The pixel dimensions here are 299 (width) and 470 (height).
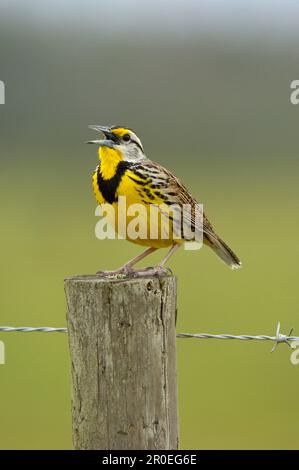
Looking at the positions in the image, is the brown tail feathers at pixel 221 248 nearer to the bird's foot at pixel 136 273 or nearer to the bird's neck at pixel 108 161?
the bird's neck at pixel 108 161

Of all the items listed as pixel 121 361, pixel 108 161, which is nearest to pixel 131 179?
pixel 108 161

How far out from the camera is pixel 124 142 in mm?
4293

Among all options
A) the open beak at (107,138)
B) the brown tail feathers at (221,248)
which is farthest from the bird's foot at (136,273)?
the brown tail feathers at (221,248)

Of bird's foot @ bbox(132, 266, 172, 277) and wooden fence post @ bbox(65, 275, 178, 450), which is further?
bird's foot @ bbox(132, 266, 172, 277)

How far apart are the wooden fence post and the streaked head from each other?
1.03 m

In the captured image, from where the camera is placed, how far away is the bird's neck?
13.8 ft

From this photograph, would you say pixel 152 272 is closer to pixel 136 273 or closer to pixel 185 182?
pixel 136 273

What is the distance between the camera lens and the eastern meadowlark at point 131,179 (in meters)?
4.17

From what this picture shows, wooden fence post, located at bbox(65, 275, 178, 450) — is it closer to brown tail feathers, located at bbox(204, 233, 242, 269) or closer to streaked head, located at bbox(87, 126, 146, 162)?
streaked head, located at bbox(87, 126, 146, 162)

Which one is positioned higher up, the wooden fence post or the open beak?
the open beak

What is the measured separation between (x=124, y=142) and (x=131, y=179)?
0.59ft

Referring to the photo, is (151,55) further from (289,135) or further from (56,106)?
(289,135)

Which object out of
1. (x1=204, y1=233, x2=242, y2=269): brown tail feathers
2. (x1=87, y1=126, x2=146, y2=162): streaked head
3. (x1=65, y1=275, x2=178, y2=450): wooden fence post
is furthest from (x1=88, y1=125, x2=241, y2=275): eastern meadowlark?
(x1=65, y1=275, x2=178, y2=450): wooden fence post

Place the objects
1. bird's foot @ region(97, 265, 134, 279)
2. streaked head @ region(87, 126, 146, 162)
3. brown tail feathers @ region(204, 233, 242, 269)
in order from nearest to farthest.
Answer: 1. bird's foot @ region(97, 265, 134, 279)
2. streaked head @ region(87, 126, 146, 162)
3. brown tail feathers @ region(204, 233, 242, 269)
